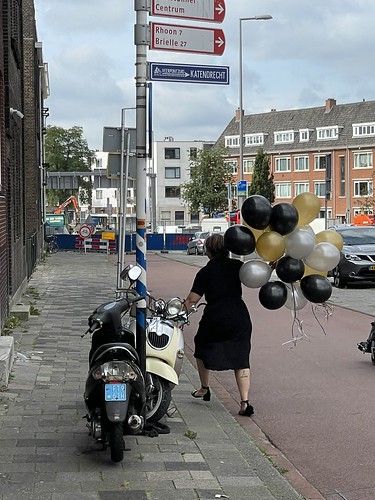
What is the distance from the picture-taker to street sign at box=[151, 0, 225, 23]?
710 cm

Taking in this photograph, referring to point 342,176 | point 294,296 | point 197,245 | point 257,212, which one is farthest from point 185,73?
point 342,176

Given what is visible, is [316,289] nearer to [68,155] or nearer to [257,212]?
[257,212]

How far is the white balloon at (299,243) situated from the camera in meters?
7.21

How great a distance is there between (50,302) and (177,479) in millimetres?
13396

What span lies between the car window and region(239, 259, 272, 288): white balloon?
1794 centimetres

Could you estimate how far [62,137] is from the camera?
10531 centimetres

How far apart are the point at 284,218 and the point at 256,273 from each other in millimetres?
547

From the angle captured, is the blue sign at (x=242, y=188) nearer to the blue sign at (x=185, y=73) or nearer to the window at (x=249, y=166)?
the blue sign at (x=185, y=73)

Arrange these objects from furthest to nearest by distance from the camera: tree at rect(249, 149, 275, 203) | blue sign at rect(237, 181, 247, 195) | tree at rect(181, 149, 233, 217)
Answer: tree at rect(249, 149, 275, 203) → tree at rect(181, 149, 233, 217) → blue sign at rect(237, 181, 247, 195)

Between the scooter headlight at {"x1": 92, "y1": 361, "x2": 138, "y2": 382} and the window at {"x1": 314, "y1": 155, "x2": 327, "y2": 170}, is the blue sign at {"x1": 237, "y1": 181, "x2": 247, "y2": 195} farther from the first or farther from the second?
the window at {"x1": 314, "y1": 155, "x2": 327, "y2": 170}

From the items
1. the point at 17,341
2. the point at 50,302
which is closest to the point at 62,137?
the point at 50,302

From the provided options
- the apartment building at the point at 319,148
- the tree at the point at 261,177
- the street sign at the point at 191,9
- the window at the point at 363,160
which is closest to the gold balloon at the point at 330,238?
the street sign at the point at 191,9

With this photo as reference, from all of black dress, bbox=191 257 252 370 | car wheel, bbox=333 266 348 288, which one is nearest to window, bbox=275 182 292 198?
car wheel, bbox=333 266 348 288

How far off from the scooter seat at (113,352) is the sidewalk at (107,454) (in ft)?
2.41
